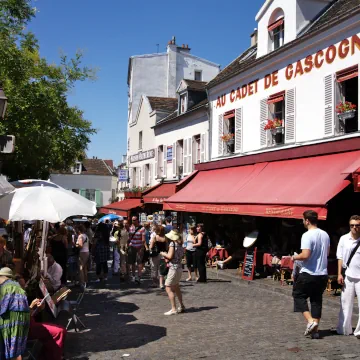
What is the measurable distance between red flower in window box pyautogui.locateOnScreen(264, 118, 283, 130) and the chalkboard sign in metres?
4.37

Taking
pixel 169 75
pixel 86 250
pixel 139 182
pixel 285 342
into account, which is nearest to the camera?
pixel 285 342

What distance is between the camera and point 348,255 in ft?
22.5

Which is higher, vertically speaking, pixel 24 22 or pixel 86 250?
pixel 24 22

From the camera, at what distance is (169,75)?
34.9m

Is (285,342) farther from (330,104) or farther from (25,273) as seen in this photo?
(330,104)

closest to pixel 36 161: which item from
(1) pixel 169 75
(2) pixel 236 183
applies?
(2) pixel 236 183

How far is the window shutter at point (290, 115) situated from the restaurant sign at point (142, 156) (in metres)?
13.4

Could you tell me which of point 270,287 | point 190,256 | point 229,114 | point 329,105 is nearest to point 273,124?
point 329,105

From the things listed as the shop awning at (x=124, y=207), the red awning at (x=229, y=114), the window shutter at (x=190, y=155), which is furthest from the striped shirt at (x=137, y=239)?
the shop awning at (x=124, y=207)

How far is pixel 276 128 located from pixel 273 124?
16 centimetres

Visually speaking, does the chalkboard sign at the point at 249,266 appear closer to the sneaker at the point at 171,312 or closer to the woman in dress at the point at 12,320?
the sneaker at the point at 171,312

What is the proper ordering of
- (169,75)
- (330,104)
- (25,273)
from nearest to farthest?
1. (25,273)
2. (330,104)
3. (169,75)

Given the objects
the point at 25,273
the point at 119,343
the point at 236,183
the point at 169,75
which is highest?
the point at 169,75

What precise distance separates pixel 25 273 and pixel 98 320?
4.87 ft
